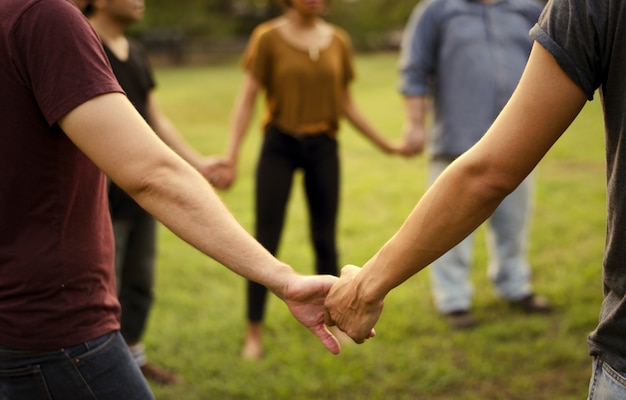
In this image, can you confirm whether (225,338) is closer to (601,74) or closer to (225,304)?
(225,304)

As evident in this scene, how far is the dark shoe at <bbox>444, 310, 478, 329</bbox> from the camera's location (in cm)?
510

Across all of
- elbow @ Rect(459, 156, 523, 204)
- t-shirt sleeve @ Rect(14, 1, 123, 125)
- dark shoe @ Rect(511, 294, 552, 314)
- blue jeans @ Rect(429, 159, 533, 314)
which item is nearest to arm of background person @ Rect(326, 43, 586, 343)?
elbow @ Rect(459, 156, 523, 204)

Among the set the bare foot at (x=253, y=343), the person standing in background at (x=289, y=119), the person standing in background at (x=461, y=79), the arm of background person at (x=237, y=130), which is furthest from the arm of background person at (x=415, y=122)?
the bare foot at (x=253, y=343)

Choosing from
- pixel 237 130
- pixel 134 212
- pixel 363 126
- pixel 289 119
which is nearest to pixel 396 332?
pixel 363 126

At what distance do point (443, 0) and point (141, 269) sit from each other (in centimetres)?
253

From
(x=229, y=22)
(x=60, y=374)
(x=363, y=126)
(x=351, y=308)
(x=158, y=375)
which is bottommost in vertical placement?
(x=229, y=22)

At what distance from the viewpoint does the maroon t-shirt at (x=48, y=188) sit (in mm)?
1886

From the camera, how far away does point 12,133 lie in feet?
6.44

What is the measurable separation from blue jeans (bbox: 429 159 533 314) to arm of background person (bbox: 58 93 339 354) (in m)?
3.10

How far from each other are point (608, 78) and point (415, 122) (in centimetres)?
364

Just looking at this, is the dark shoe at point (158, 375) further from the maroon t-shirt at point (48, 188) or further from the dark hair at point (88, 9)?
the maroon t-shirt at point (48, 188)

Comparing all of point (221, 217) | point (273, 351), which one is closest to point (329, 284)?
point (221, 217)

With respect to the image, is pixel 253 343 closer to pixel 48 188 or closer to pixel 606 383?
pixel 48 188

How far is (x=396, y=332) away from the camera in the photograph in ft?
16.4
